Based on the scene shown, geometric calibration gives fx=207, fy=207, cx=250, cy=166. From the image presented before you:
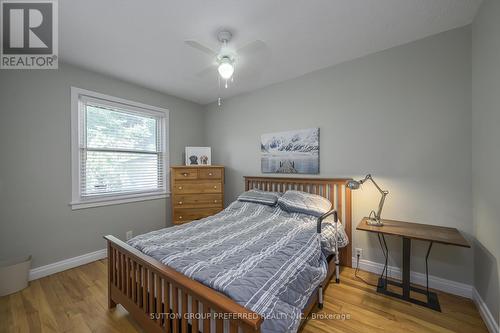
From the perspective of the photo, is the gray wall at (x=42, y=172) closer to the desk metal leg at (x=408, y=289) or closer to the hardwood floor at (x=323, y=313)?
the hardwood floor at (x=323, y=313)

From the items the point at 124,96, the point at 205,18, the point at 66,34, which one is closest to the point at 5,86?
the point at 66,34

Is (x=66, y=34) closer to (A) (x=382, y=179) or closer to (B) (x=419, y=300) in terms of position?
(A) (x=382, y=179)

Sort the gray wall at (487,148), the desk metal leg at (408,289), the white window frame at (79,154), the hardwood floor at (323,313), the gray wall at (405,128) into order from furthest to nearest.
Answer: the white window frame at (79,154) < the gray wall at (405,128) < the desk metal leg at (408,289) < the hardwood floor at (323,313) < the gray wall at (487,148)

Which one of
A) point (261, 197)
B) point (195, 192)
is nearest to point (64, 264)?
point (195, 192)

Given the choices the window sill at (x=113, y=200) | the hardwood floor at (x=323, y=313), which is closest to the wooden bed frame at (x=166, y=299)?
the hardwood floor at (x=323, y=313)

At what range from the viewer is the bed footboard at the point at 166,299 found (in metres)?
0.99

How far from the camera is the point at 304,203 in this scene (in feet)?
8.45

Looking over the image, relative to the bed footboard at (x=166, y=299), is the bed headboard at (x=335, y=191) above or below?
above

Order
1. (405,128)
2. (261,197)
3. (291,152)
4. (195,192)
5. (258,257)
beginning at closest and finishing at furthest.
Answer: (258,257), (405,128), (261,197), (291,152), (195,192)

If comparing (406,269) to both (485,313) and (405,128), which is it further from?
(405,128)

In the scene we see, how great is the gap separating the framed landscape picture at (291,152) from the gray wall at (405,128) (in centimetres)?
12

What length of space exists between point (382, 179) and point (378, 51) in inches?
58.8

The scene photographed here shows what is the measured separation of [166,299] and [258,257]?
2.16 ft

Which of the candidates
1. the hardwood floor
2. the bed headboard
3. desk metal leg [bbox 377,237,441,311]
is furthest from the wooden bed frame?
desk metal leg [bbox 377,237,441,311]
